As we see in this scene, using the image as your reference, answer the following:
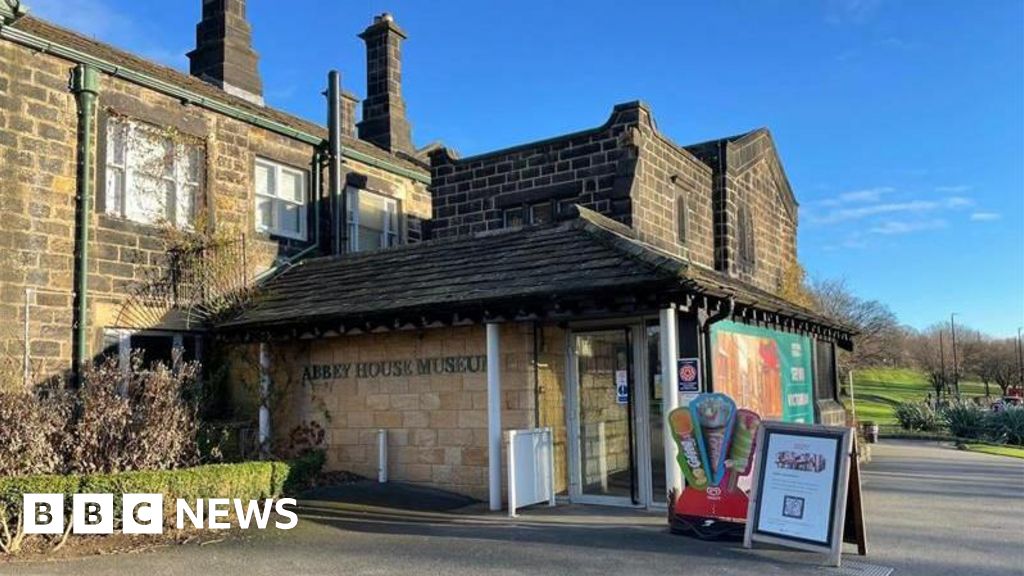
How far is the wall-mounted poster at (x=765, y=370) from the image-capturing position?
10617mm

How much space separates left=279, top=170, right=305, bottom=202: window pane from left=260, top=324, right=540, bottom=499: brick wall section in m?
3.83

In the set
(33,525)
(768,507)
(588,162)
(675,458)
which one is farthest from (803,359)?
(33,525)

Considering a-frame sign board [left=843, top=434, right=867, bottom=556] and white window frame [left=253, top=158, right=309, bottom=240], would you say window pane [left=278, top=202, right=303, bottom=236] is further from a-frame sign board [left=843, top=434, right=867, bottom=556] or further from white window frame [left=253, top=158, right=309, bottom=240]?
a-frame sign board [left=843, top=434, right=867, bottom=556]

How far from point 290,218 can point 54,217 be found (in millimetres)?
4569

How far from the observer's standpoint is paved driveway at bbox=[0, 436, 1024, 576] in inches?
275

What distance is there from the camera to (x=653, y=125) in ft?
49.1

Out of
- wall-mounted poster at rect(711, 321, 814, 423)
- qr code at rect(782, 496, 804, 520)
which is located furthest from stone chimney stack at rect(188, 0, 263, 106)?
qr code at rect(782, 496, 804, 520)

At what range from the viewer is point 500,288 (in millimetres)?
10188

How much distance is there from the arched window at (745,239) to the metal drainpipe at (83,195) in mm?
13225

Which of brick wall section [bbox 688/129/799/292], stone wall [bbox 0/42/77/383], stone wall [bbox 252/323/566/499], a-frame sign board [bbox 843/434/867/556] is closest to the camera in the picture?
a-frame sign board [bbox 843/434/867/556]

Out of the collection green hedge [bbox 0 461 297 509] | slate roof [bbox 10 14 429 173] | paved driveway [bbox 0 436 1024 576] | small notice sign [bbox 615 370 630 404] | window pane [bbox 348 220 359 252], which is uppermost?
slate roof [bbox 10 14 429 173]

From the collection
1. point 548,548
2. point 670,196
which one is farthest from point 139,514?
point 670,196

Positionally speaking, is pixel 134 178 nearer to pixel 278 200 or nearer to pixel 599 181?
pixel 278 200

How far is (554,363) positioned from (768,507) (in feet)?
12.5
